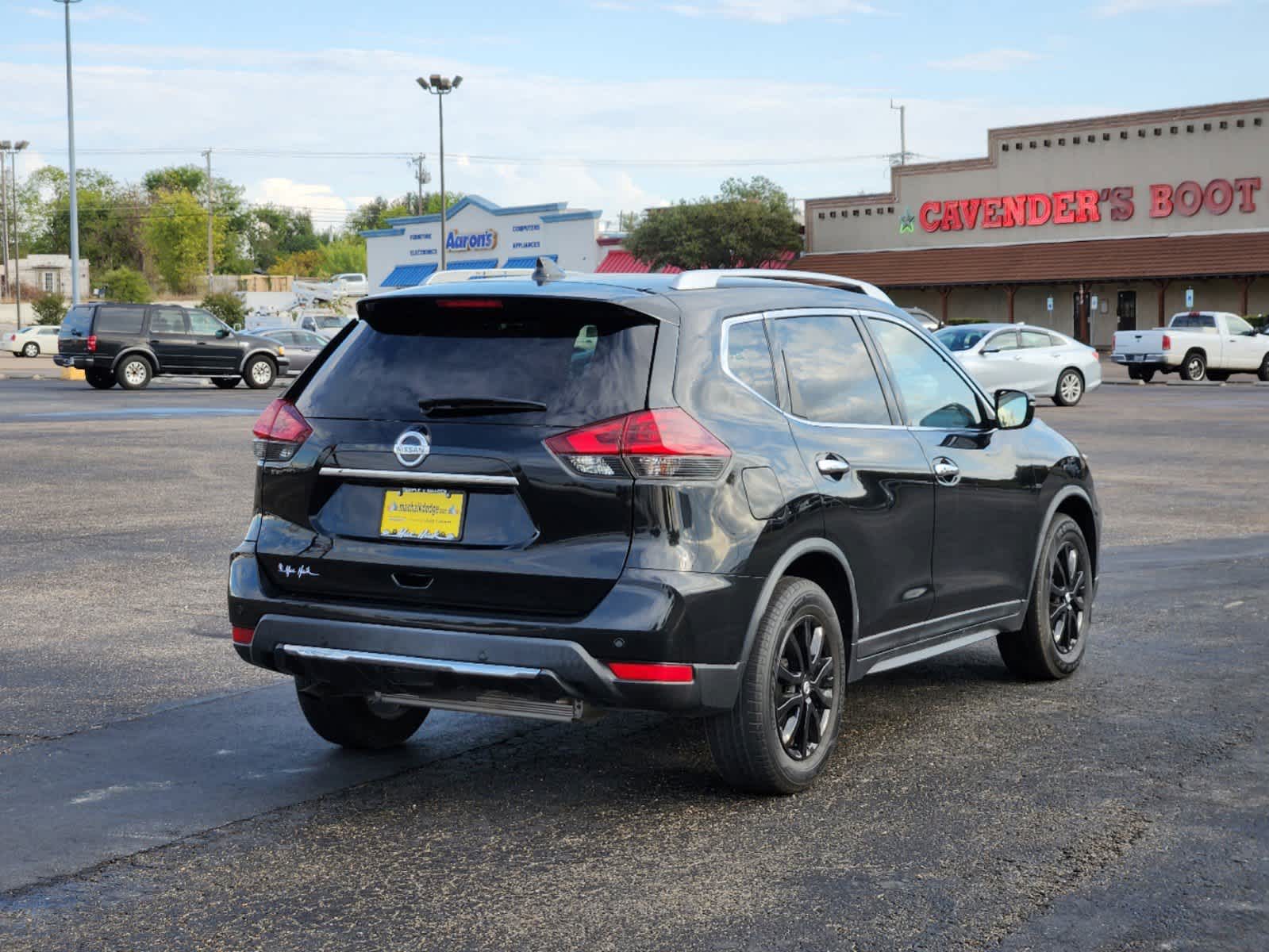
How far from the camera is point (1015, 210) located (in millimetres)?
61938

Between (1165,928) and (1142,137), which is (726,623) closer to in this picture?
(1165,928)

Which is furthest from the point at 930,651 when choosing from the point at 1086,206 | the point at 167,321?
the point at 1086,206

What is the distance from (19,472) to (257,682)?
34.2ft

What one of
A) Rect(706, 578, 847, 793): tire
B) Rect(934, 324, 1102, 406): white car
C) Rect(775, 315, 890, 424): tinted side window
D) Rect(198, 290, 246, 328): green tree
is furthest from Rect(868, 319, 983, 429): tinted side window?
Rect(198, 290, 246, 328): green tree

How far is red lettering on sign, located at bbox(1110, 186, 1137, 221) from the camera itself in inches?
2313

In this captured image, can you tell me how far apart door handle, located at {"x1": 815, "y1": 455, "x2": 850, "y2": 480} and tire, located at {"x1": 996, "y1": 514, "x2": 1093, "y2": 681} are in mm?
1805

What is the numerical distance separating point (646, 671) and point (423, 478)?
93 cm

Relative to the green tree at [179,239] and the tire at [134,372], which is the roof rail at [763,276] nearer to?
the tire at [134,372]

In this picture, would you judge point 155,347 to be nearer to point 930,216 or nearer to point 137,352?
point 137,352

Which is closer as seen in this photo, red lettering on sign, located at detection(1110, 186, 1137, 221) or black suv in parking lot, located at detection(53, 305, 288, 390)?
black suv in parking lot, located at detection(53, 305, 288, 390)

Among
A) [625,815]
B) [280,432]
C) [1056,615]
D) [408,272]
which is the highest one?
[408,272]

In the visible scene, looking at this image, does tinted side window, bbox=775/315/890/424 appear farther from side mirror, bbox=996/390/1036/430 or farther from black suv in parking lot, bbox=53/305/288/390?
black suv in parking lot, bbox=53/305/288/390

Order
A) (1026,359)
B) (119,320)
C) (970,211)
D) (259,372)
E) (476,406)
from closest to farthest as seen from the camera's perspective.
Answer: (476,406) < (1026,359) < (119,320) < (259,372) < (970,211)

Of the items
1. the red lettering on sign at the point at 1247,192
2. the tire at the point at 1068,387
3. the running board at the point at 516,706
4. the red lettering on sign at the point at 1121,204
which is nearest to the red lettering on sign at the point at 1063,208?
the red lettering on sign at the point at 1121,204
